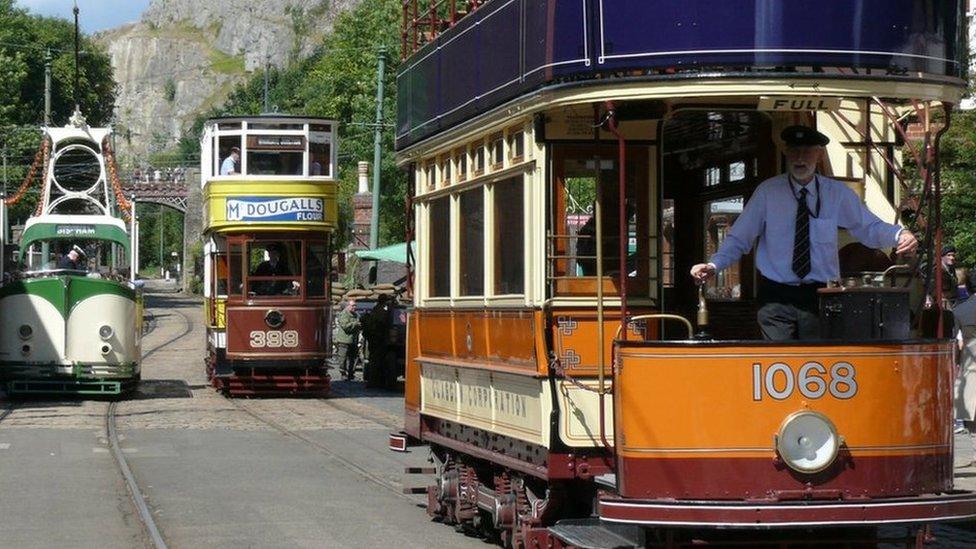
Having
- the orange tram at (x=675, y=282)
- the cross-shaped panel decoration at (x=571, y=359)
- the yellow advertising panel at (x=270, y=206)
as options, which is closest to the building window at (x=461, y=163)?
the orange tram at (x=675, y=282)

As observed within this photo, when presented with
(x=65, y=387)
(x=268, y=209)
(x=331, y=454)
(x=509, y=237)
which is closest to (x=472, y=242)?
(x=509, y=237)

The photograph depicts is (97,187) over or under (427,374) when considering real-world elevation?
over

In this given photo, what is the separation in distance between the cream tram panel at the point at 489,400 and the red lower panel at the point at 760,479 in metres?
1.45

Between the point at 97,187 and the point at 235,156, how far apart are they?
6.96 m

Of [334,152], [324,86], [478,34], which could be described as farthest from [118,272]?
[324,86]

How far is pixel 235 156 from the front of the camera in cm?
2895

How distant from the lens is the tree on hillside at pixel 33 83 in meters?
73.2

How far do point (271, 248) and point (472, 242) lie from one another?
1701 cm

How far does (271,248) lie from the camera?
2845 cm

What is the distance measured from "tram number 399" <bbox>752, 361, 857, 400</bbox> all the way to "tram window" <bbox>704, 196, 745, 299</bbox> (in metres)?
2.02

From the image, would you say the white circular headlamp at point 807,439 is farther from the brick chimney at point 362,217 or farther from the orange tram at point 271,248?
the brick chimney at point 362,217

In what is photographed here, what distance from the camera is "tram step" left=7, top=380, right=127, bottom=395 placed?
1070 inches

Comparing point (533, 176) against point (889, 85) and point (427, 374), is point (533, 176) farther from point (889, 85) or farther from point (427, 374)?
point (427, 374)

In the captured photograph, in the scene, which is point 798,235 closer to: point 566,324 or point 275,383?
point 566,324
